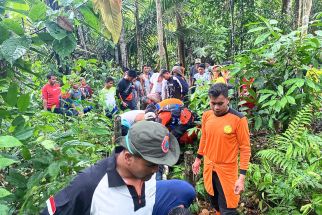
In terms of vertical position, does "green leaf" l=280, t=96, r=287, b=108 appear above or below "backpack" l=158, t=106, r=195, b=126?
above

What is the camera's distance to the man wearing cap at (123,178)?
166cm

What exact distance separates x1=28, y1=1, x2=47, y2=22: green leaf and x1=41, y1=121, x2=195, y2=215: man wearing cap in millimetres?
829

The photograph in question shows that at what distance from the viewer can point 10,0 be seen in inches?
71.7

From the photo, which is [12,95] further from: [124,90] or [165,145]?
[124,90]

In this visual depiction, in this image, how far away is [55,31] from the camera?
74.0 inches

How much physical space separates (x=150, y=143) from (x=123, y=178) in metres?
0.27

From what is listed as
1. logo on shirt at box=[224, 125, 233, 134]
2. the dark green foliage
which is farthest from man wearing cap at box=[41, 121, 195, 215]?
the dark green foliage

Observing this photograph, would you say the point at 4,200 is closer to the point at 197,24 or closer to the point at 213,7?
the point at 213,7

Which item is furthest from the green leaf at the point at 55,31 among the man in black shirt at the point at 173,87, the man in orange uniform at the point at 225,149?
the man in black shirt at the point at 173,87

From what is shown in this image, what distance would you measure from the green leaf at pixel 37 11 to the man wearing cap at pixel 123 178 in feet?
2.72

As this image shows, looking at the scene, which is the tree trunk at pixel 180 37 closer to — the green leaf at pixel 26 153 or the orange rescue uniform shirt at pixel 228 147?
the orange rescue uniform shirt at pixel 228 147

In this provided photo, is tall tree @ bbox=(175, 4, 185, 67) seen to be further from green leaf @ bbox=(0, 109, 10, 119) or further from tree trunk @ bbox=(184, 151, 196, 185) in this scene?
green leaf @ bbox=(0, 109, 10, 119)

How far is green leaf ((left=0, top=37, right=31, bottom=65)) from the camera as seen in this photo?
1.77 m

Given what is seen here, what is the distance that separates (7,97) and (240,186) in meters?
2.44
